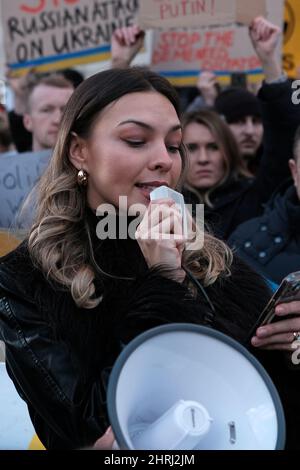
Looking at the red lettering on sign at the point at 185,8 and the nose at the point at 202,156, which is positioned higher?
the red lettering on sign at the point at 185,8

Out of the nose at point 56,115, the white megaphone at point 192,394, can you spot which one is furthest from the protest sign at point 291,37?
the white megaphone at point 192,394

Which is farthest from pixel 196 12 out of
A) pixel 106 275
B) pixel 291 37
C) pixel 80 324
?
pixel 80 324

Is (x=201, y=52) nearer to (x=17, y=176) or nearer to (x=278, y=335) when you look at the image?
(x=17, y=176)

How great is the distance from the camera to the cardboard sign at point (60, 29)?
4.64 m

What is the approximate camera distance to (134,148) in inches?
73.4

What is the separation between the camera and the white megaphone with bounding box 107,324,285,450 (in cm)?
136

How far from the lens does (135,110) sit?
1.90 meters

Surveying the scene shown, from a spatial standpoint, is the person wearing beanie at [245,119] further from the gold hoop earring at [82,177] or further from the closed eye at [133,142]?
the closed eye at [133,142]

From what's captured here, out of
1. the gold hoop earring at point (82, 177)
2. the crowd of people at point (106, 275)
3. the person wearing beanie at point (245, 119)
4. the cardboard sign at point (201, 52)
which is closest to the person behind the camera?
the crowd of people at point (106, 275)

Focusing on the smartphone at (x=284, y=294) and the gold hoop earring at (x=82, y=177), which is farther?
the gold hoop earring at (x=82, y=177)

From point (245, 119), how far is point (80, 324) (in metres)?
2.94

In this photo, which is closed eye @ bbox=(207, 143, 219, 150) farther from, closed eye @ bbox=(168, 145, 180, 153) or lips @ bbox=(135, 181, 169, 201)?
lips @ bbox=(135, 181, 169, 201)

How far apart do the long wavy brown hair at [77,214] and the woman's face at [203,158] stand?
5.79 ft

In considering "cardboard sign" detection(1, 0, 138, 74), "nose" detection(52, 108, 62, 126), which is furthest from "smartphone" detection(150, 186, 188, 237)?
"cardboard sign" detection(1, 0, 138, 74)
